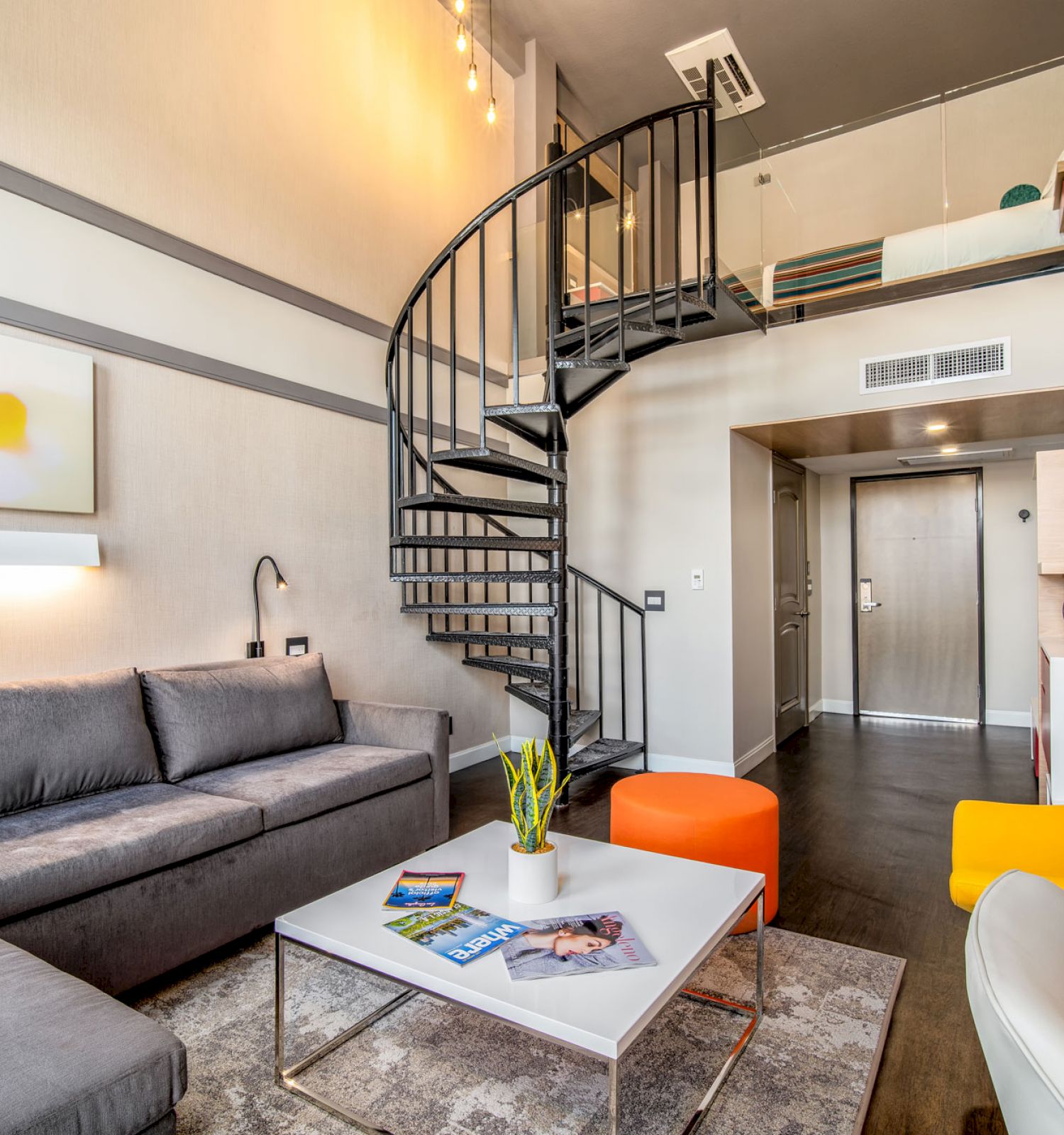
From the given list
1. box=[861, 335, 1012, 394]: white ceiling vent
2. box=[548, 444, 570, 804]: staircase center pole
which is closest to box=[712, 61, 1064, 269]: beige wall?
box=[861, 335, 1012, 394]: white ceiling vent

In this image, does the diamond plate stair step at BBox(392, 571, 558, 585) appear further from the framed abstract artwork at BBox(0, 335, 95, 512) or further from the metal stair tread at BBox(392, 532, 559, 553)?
the framed abstract artwork at BBox(0, 335, 95, 512)

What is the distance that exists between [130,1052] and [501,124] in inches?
230

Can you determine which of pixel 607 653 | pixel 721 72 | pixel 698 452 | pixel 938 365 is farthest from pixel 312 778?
pixel 721 72

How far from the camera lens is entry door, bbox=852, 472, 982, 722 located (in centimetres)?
595

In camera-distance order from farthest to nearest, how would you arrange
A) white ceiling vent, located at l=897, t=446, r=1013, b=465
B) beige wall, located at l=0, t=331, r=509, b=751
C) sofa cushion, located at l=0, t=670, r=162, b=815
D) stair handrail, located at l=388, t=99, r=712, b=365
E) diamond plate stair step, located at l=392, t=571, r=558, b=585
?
white ceiling vent, located at l=897, t=446, r=1013, b=465 < diamond plate stair step, located at l=392, t=571, r=558, b=585 < stair handrail, located at l=388, t=99, r=712, b=365 < beige wall, located at l=0, t=331, r=509, b=751 < sofa cushion, located at l=0, t=670, r=162, b=815

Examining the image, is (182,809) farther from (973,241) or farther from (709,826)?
(973,241)

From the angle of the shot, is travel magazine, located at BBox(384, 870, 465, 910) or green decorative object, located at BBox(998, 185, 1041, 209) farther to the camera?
green decorative object, located at BBox(998, 185, 1041, 209)

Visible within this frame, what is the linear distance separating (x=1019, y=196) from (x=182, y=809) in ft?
14.9

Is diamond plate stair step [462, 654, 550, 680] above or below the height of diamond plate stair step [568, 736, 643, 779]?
above

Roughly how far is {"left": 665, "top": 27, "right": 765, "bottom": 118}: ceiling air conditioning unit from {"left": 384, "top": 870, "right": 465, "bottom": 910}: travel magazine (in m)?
4.76

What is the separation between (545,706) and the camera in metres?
4.15

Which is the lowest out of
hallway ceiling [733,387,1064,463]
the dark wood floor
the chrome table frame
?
the dark wood floor

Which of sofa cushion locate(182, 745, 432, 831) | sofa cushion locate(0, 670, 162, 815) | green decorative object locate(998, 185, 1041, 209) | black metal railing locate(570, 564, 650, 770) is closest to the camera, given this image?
sofa cushion locate(0, 670, 162, 815)

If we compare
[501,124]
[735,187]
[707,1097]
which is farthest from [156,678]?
[501,124]
